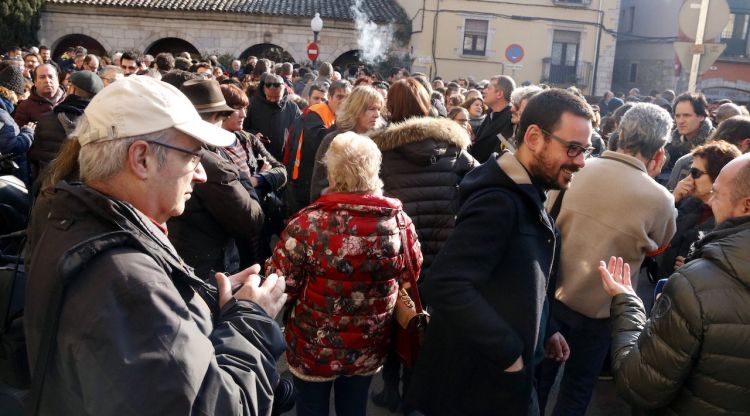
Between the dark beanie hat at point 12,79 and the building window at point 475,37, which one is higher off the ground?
the building window at point 475,37

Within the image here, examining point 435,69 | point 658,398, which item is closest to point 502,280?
point 658,398

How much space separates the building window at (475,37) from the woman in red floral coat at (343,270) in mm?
25843

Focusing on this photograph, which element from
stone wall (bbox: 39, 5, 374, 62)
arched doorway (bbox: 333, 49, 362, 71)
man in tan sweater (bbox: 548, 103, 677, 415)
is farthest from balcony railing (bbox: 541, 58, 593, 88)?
man in tan sweater (bbox: 548, 103, 677, 415)

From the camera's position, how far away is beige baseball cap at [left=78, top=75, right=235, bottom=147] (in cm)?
147

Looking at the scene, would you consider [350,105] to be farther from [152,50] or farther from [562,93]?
[152,50]

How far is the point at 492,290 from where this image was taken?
2266 millimetres

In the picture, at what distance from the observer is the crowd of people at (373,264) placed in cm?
133

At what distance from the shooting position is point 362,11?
26.7 meters

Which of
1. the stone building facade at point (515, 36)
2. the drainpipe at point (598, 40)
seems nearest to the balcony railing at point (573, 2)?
the stone building facade at point (515, 36)

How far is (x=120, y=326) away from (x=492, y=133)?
488cm

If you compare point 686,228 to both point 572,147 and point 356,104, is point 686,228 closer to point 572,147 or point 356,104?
point 572,147

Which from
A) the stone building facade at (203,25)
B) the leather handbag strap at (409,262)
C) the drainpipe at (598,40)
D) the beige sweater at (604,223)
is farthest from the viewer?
the drainpipe at (598,40)

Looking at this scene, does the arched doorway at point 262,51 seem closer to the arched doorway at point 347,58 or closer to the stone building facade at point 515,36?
the arched doorway at point 347,58

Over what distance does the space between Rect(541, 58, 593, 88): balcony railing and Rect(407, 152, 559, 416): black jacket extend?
26.6 meters
